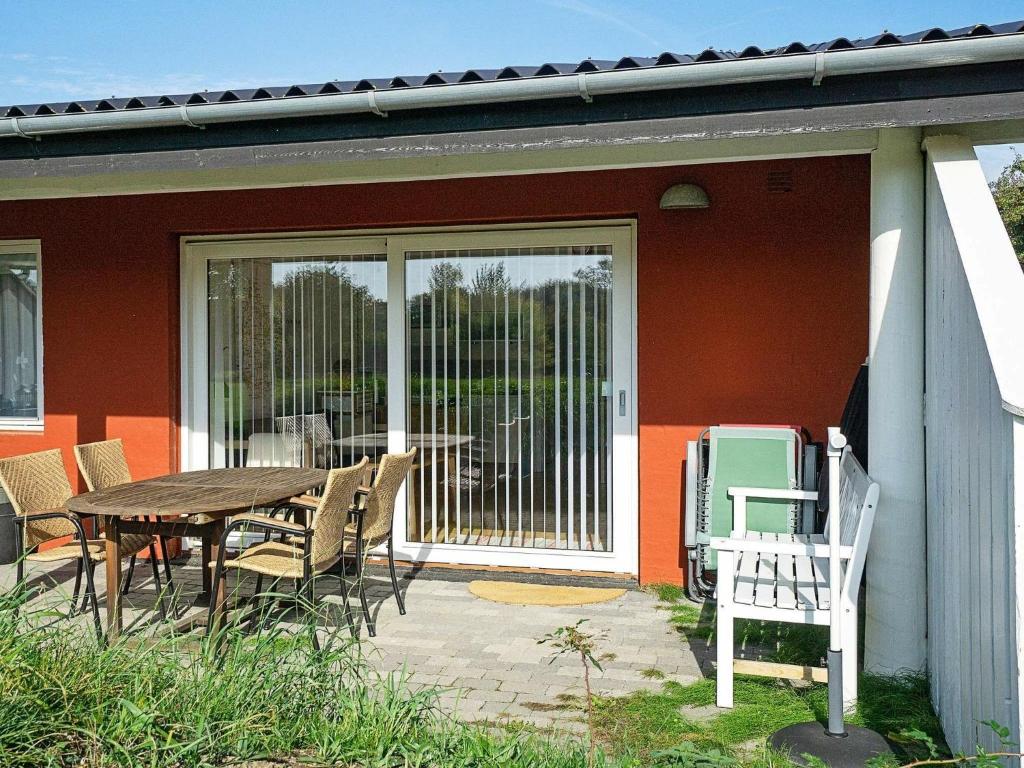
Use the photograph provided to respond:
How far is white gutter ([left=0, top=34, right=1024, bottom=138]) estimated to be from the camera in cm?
362

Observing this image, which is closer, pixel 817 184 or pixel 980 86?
pixel 980 86

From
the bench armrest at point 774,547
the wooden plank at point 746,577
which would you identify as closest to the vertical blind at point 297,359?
the wooden plank at point 746,577

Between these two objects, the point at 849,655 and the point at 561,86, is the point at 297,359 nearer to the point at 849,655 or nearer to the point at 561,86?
the point at 561,86

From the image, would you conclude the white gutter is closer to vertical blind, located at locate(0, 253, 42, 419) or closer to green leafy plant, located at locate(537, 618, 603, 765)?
green leafy plant, located at locate(537, 618, 603, 765)

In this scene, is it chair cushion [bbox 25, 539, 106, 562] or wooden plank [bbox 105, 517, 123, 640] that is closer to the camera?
wooden plank [bbox 105, 517, 123, 640]

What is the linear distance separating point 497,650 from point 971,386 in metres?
2.78

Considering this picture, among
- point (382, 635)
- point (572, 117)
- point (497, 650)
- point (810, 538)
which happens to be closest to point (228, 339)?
point (382, 635)

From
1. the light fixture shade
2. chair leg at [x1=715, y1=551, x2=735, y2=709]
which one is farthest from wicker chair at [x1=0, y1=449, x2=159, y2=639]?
the light fixture shade

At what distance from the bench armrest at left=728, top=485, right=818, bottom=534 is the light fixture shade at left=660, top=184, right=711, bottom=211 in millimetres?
1836

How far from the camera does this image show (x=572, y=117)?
164 inches

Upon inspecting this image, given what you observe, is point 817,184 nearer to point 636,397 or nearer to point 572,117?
point 636,397

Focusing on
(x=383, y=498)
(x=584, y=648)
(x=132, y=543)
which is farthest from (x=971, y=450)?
(x=132, y=543)

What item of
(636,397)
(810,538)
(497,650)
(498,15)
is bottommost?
(497,650)

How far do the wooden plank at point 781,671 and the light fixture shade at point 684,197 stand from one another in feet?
9.73
